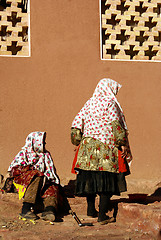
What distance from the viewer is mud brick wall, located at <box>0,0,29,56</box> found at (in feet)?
18.8

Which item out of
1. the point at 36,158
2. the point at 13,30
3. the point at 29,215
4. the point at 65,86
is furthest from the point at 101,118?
the point at 13,30

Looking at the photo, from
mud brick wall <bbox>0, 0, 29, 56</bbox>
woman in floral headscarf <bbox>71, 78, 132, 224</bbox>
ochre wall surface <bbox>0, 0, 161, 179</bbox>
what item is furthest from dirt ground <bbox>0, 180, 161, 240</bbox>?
mud brick wall <bbox>0, 0, 29, 56</bbox>

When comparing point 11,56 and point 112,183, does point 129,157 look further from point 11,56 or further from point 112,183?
point 11,56

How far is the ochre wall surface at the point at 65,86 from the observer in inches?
218

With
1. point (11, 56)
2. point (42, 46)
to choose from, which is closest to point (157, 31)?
point (42, 46)

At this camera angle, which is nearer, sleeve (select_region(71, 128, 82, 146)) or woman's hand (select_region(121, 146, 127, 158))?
woman's hand (select_region(121, 146, 127, 158))

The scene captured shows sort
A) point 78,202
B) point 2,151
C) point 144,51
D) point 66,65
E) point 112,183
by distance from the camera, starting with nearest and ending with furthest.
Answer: point 112,183
point 78,202
point 2,151
point 66,65
point 144,51

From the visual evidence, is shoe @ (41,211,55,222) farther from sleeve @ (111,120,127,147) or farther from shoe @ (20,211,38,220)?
sleeve @ (111,120,127,147)

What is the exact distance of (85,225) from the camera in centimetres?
369

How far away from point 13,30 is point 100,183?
301 cm

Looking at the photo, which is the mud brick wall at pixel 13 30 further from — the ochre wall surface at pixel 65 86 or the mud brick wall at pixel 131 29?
the mud brick wall at pixel 131 29

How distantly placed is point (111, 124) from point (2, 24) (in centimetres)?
277

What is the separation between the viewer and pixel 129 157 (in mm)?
3881

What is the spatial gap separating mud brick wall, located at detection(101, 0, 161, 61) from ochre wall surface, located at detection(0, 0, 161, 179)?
207 millimetres
